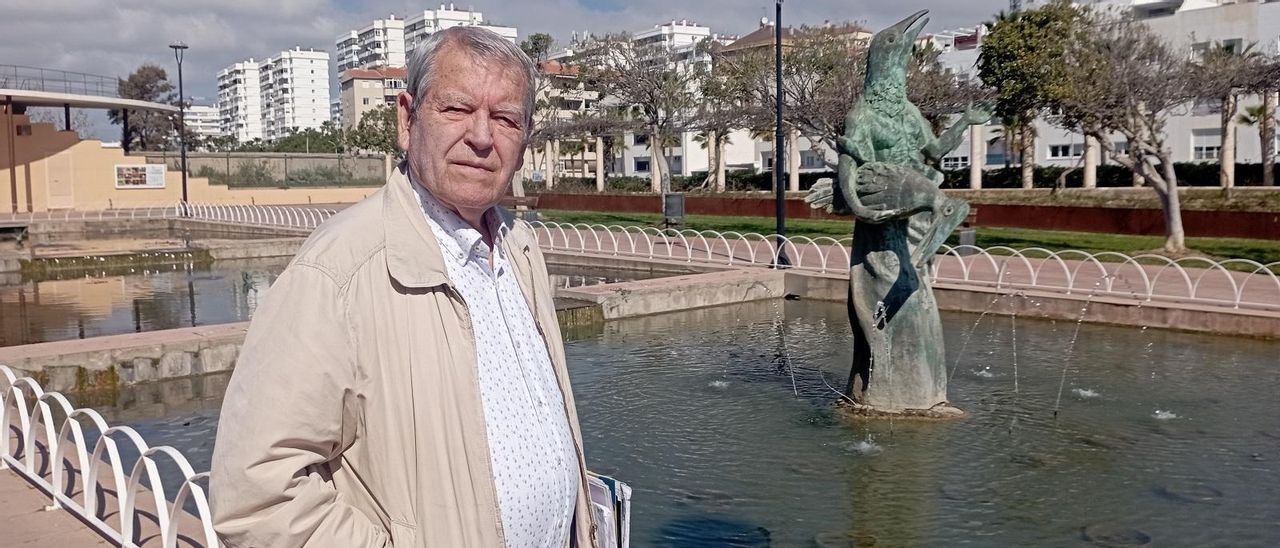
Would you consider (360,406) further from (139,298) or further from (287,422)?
(139,298)

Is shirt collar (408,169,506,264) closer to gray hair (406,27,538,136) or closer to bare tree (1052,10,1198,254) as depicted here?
gray hair (406,27,538,136)

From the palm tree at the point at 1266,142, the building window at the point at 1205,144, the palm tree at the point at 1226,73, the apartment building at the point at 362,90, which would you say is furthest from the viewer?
the apartment building at the point at 362,90

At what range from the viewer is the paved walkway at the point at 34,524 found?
5215 mm

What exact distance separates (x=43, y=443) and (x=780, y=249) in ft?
38.0

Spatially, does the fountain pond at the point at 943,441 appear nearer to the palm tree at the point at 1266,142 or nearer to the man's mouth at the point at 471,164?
the man's mouth at the point at 471,164

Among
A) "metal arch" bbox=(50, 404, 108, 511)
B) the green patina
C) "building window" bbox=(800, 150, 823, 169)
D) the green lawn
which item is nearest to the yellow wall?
the green lawn

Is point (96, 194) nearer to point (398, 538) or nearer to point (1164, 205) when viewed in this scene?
point (1164, 205)

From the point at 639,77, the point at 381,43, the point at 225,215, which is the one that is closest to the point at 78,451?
the point at 225,215

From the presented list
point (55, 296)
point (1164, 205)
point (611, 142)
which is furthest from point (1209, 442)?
point (611, 142)

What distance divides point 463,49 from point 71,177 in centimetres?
4838

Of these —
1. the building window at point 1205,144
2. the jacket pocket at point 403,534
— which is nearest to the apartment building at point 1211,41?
the building window at point 1205,144

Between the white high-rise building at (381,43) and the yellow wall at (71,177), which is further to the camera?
the white high-rise building at (381,43)

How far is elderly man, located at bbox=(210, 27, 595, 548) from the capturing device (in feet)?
6.39

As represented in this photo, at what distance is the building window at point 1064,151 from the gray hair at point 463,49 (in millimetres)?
48846
